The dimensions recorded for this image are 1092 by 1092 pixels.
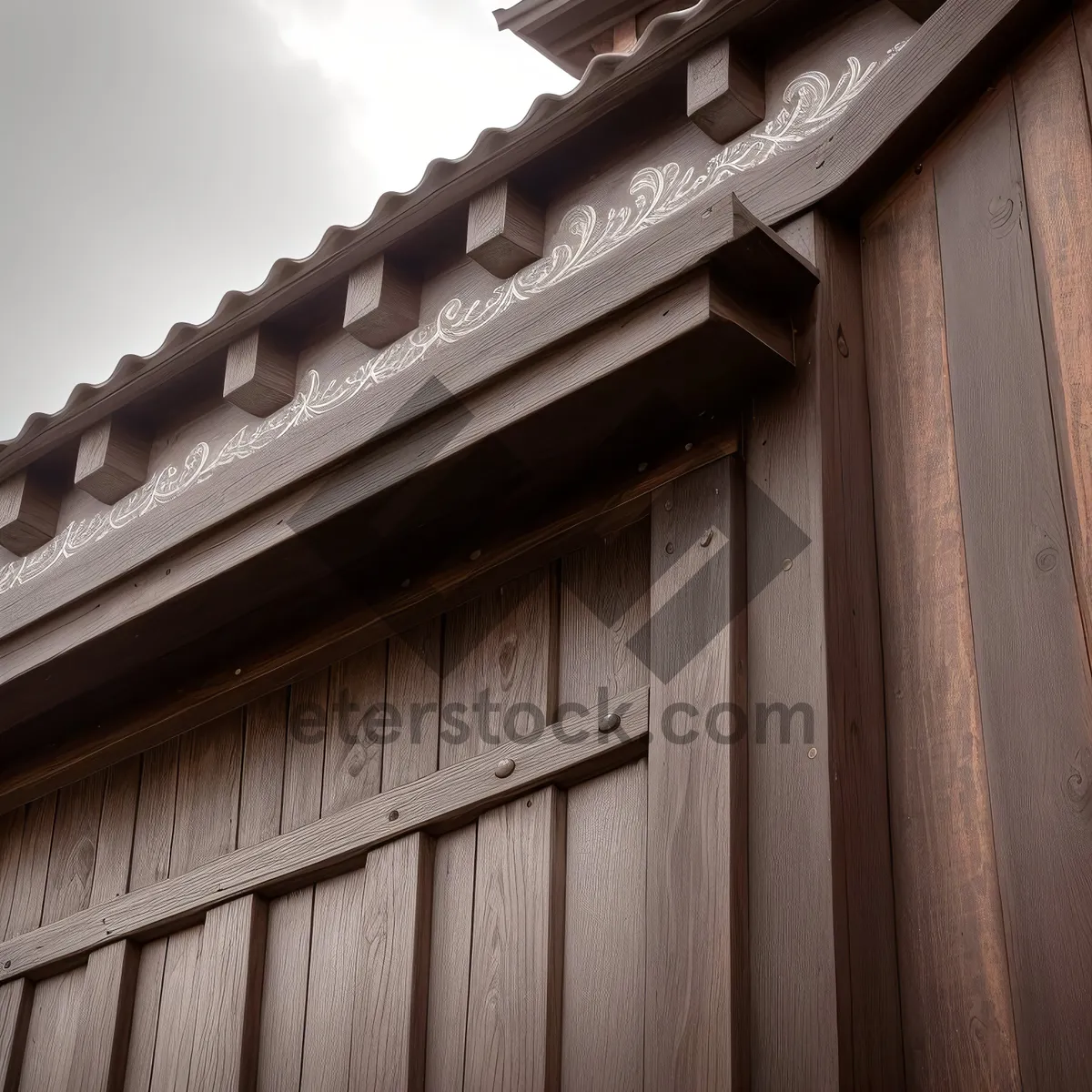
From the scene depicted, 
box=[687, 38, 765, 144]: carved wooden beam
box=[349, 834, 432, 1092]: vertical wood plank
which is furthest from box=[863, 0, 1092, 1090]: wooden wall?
box=[349, 834, 432, 1092]: vertical wood plank

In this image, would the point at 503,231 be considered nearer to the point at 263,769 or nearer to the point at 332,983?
the point at 263,769

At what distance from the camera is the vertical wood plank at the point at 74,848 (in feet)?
12.0

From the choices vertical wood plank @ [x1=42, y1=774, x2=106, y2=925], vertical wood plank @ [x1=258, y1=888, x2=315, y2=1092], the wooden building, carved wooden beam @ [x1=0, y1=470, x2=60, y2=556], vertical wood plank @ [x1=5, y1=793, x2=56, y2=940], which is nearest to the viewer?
the wooden building

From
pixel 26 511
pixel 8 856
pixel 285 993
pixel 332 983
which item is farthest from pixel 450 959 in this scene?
pixel 26 511

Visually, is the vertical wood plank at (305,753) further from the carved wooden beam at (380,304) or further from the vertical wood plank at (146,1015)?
the carved wooden beam at (380,304)

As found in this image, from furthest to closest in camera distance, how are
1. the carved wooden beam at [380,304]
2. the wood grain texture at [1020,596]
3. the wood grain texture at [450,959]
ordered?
1. the carved wooden beam at [380,304]
2. the wood grain texture at [450,959]
3. the wood grain texture at [1020,596]

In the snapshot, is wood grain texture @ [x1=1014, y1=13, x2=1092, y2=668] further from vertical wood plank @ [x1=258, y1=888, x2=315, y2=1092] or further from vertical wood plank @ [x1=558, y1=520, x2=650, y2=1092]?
vertical wood plank @ [x1=258, y1=888, x2=315, y2=1092]

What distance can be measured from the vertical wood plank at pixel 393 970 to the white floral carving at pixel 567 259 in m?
1.08

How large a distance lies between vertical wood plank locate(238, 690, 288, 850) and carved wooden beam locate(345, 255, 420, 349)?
0.90m

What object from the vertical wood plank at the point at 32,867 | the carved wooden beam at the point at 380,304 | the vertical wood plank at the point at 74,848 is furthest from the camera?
the vertical wood plank at the point at 32,867

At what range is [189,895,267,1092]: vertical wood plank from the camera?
2.93 m

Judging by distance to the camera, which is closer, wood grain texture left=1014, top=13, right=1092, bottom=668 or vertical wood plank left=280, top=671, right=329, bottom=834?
wood grain texture left=1014, top=13, right=1092, bottom=668

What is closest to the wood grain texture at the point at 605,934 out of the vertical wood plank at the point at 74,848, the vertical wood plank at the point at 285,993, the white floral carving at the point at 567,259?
the vertical wood plank at the point at 285,993

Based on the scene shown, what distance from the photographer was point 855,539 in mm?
2346
